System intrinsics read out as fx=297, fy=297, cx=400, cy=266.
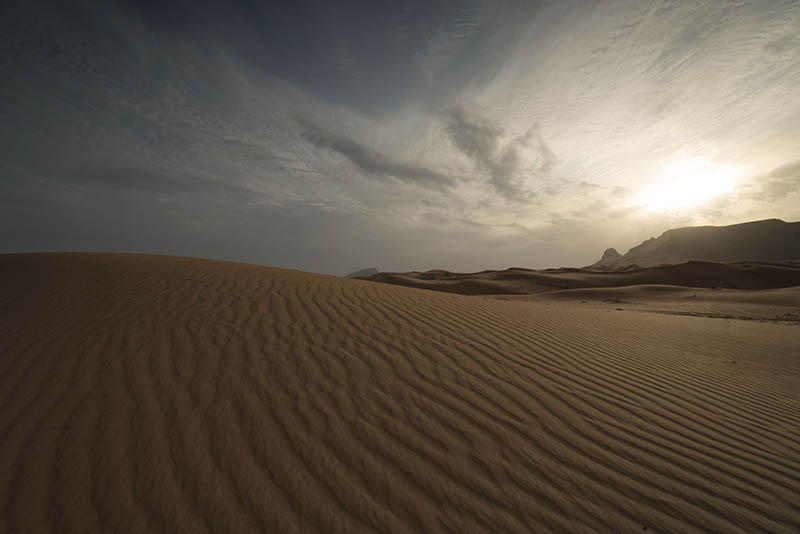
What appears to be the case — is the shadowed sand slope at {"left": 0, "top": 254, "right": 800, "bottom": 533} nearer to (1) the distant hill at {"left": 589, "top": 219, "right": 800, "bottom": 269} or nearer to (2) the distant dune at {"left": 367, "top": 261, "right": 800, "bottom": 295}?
(2) the distant dune at {"left": 367, "top": 261, "right": 800, "bottom": 295}

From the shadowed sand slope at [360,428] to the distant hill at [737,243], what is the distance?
69.8 m

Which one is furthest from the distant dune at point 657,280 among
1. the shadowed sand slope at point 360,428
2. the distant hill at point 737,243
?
the distant hill at point 737,243

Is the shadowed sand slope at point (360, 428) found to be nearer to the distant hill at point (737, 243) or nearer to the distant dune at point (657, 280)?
the distant dune at point (657, 280)

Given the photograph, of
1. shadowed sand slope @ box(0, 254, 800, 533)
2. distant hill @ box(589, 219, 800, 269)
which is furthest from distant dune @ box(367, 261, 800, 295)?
distant hill @ box(589, 219, 800, 269)

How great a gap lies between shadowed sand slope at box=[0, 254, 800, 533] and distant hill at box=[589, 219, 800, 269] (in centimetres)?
6982

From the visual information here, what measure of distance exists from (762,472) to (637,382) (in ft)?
4.47

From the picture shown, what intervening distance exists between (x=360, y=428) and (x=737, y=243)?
380 feet

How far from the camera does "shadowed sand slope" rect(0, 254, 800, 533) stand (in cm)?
169

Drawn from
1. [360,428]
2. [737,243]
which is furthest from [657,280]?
[737,243]

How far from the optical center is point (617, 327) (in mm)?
6820

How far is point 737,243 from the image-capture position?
253ft

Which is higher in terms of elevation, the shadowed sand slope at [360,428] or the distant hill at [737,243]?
the distant hill at [737,243]

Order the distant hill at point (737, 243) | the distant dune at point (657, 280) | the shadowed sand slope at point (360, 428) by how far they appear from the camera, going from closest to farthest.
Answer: the shadowed sand slope at point (360, 428), the distant dune at point (657, 280), the distant hill at point (737, 243)

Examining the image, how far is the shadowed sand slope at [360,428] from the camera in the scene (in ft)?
5.55
